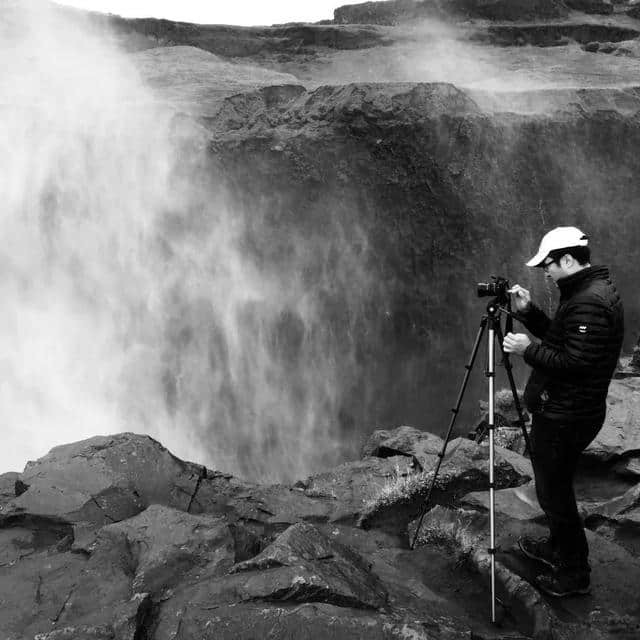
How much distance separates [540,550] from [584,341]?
68.3 inches

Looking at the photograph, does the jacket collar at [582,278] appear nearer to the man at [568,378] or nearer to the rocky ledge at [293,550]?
the man at [568,378]

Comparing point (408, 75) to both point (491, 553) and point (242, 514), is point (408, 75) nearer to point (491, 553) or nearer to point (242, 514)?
point (242, 514)

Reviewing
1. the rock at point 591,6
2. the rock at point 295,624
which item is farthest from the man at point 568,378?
the rock at point 591,6

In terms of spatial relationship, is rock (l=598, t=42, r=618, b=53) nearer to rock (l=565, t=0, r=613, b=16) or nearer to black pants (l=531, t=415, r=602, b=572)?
rock (l=565, t=0, r=613, b=16)

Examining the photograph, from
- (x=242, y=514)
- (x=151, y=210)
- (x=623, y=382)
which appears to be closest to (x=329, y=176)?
(x=151, y=210)

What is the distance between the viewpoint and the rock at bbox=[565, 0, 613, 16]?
2812 cm

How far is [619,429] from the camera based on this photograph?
7.69 m

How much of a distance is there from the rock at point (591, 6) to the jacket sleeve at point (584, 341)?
29.8 m

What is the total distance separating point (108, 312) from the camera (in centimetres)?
1315

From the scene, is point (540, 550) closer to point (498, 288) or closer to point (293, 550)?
point (293, 550)

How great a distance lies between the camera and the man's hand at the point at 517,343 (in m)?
3.94

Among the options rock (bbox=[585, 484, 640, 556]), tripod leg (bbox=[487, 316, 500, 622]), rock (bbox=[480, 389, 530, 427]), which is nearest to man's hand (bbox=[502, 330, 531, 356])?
tripod leg (bbox=[487, 316, 500, 622])

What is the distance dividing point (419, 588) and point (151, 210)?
10.9 m

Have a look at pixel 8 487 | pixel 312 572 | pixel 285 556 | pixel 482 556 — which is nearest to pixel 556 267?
pixel 482 556
